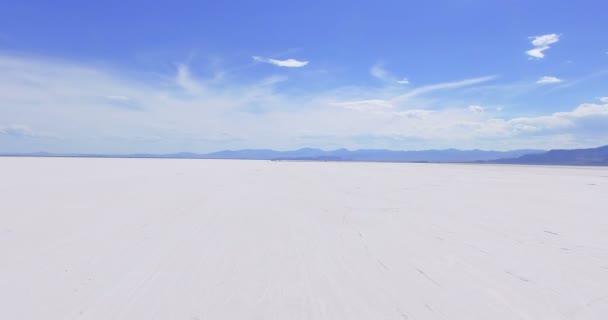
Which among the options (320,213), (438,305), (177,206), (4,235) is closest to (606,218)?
(320,213)

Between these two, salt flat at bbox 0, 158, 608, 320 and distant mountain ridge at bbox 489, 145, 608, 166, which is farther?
distant mountain ridge at bbox 489, 145, 608, 166

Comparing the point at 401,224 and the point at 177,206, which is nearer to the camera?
the point at 401,224

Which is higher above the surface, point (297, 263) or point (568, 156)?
point (568, 156)

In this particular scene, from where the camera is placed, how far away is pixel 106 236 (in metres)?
6.21

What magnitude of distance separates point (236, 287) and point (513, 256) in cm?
409

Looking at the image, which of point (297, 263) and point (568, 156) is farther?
point (568, 156)

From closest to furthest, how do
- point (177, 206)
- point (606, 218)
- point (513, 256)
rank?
1. point (513, 256)
2. point (606, 218)
3. point (177, 206)

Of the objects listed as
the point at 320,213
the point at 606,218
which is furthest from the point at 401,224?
the point at 606,218

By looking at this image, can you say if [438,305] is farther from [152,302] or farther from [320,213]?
[320,213]

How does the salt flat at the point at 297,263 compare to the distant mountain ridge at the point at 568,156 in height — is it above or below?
below

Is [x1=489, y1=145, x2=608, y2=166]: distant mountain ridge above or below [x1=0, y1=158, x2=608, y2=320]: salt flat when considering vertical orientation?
above

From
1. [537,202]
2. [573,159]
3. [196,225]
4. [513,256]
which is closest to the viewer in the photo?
[513,256]

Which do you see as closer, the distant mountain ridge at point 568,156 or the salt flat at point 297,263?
the salt flat at point 297,263

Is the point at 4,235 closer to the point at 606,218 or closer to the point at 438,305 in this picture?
the point at 438,305
